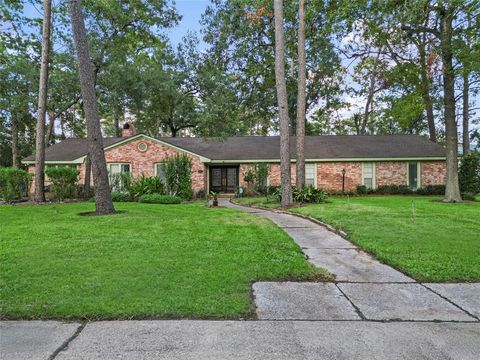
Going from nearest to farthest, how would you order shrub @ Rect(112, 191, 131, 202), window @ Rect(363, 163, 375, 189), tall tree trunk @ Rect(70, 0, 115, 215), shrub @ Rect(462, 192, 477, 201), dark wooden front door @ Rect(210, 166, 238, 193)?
tall tree trunk @ Rect(70, 0, 115, 215)
shrub @ Rect(112, 191, 131, 202)
shrub @ Rect(462, 192, 477, 201)
window @ Rect(363, 163, 375, 189)
dark wooden front door @ Rect(210, 166, 238, 193)

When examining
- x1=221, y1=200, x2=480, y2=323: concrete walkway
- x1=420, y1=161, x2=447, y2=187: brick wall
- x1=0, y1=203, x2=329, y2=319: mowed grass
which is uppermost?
x1=420, y1=161, x2=447, y2=187: brick wall

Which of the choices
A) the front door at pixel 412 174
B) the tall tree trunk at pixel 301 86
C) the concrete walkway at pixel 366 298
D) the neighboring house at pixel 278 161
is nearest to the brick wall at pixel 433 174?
the neighboring house at pixel 278 161

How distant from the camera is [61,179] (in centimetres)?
1535

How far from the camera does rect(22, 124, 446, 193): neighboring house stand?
21188 mm

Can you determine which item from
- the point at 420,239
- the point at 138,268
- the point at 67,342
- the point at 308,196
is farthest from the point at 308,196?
the point at 67,342

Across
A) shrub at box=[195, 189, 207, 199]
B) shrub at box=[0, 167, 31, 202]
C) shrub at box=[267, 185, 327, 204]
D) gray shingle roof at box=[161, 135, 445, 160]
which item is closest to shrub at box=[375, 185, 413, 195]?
gray shingle roof at box=[161, 135, 445, 160]

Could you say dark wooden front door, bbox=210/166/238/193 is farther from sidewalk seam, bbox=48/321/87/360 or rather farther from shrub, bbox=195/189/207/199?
sidewalk seam, bbox=48/321/87/360

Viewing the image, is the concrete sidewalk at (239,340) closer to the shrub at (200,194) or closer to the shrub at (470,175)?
the shrub at (200,194)

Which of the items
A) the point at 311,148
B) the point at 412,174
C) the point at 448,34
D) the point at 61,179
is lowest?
the point at 61,179

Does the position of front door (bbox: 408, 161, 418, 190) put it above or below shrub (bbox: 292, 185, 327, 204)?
above

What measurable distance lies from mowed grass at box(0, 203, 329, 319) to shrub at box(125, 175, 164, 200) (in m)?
8.54

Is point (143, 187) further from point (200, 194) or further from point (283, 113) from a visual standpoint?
point (283, 113)

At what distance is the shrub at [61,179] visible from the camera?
15.2 m

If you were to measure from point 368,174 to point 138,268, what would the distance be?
1944cm
